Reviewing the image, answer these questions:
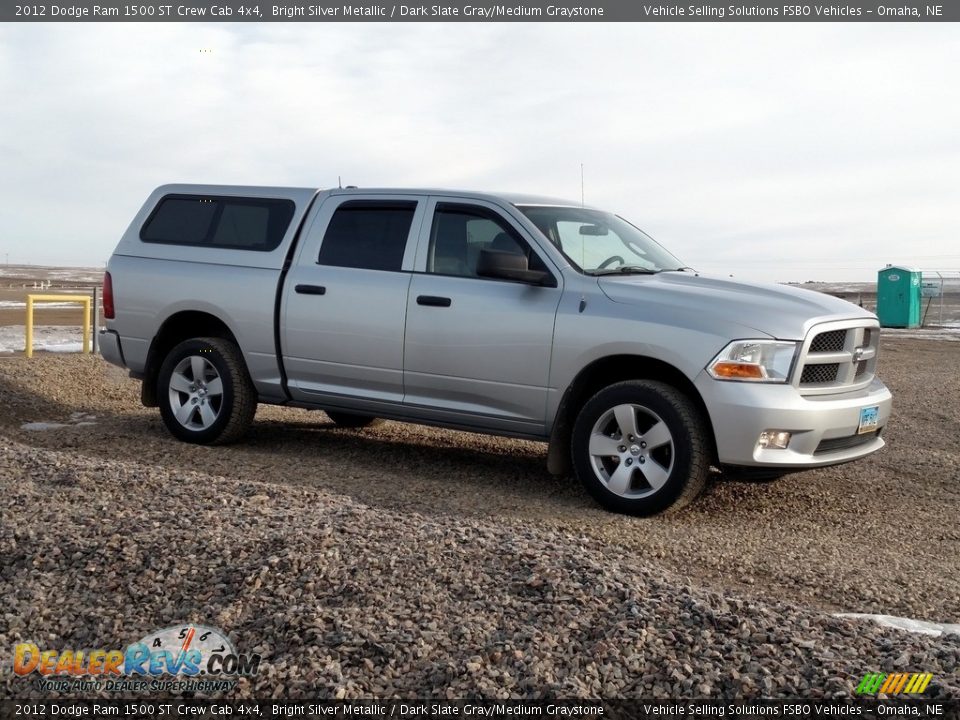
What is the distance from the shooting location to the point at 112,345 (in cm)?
878

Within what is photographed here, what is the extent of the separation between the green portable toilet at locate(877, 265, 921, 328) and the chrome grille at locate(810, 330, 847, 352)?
2500 centimetres

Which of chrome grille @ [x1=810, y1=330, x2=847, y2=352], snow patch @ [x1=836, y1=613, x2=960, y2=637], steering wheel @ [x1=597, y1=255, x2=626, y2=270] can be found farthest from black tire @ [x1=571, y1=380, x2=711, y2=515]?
snow patch @ [x1=836, y1=613, x2=960, y2=637]

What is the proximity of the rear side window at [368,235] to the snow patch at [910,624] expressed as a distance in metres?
4.20

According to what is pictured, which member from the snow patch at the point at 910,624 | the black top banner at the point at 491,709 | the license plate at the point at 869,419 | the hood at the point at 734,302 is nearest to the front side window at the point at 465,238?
the hood at the point at 734,302

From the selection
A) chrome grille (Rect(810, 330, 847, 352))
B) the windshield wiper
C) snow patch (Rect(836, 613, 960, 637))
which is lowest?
snow patch (Rect(836, 613, 960, 637))

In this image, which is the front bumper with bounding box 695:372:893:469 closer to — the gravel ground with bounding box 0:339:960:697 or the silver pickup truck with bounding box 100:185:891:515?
the silver pickup truck with bounding box 100:185:891:515

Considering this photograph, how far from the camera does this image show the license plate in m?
6.54

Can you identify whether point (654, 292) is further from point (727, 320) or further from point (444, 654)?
point (444, 654)

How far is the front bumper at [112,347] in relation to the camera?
8.73 metres

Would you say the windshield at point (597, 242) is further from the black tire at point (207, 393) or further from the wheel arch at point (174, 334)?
the wheel arch at point (174, 334)

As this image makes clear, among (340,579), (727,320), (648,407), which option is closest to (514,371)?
(648,407)

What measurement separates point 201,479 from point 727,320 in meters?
3.33

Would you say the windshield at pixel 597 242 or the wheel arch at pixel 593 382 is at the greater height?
the windshield at pixel 597 242

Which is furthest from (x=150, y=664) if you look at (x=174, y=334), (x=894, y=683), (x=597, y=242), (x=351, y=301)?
(x=174, y=334)
